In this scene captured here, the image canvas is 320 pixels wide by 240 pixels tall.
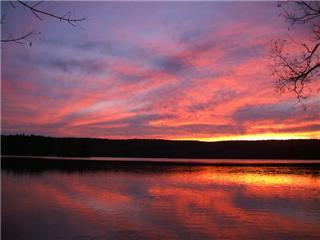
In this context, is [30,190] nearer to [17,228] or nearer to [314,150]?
[17,228]

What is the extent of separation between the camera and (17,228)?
15.8 m

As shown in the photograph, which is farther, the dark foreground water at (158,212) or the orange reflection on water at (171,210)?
the orange reflection on water at (171,210)

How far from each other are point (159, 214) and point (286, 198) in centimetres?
899

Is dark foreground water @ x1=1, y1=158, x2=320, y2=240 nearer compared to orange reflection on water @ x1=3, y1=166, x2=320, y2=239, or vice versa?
dark foreground water @ x1=1, y1=158, x2=320, y2=240

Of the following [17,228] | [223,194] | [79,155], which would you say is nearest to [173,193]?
[223,194]

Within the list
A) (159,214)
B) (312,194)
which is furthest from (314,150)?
(159,214)

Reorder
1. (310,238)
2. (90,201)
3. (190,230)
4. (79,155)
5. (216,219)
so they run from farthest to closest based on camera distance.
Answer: (79,155), (90,201), (216,219), (190,230), (310,238)

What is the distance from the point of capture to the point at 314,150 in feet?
426

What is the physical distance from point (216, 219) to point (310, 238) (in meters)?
4.23

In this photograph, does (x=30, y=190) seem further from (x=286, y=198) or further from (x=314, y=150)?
(x=314, y=150)

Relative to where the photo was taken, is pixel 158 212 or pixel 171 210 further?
pixel 171 210

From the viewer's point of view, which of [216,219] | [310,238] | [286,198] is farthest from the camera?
[286,198]

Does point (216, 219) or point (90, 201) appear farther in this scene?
point (90, 201)

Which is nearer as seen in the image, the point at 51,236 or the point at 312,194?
the point at 51,236
